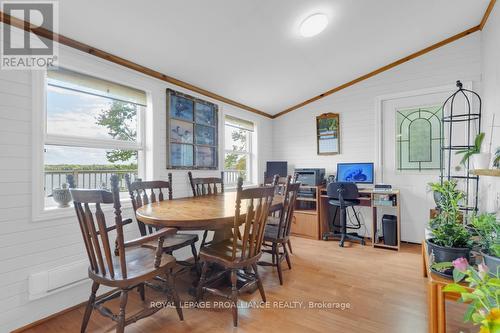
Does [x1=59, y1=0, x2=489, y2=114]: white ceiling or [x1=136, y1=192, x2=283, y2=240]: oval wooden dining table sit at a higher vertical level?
[x1=59, y1=0, x2=489, y2=114]: white ceiling

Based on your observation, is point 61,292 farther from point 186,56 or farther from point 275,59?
point 275,59

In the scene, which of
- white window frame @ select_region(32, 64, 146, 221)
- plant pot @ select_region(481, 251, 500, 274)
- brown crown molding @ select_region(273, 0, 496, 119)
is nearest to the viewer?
plant pot @ select_region(481, 251, 500, 274)

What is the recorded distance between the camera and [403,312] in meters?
1.92

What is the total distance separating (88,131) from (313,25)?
238cm

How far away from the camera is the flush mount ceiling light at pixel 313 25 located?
244cm

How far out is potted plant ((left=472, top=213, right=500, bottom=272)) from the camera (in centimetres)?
110

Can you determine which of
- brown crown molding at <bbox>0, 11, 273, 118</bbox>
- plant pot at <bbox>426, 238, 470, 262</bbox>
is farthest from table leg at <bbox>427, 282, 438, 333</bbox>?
brown crown molding at <bbox>0, 11, 273, 118</bbox>

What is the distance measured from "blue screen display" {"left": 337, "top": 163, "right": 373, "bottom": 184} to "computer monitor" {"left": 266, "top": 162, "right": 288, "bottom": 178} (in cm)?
92

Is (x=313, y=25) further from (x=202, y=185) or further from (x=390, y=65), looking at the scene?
(x=202, y=185)

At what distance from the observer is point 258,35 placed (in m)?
2.53

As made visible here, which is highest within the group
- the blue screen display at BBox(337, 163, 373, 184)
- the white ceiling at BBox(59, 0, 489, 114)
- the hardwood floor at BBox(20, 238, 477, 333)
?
the white ceiling at BBox(59, 0, 489, 114)

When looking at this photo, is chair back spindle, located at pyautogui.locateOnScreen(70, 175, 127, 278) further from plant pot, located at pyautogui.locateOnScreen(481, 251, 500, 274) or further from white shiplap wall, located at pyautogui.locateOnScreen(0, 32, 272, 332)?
plant pot, located at pyautogui.locateOnScreen(481, 251, 500, 274)

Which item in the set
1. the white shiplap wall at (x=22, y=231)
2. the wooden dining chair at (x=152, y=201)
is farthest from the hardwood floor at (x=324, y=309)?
the wooden dining chair at (x=152, y=201)

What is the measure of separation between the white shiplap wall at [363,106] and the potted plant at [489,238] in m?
2.67
